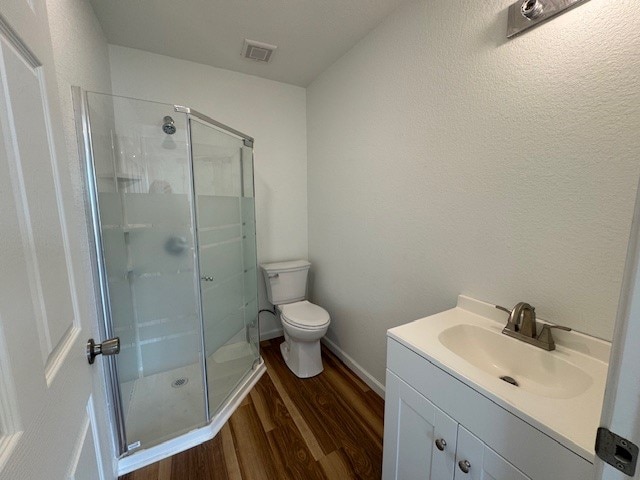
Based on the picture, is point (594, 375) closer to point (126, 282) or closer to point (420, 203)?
point (420, 203)

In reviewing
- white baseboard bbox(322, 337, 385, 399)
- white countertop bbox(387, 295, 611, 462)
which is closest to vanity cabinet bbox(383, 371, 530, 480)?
white countertop bbox(387, 295, 611, 462)

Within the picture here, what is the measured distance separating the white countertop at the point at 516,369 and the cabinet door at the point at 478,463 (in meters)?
0.15

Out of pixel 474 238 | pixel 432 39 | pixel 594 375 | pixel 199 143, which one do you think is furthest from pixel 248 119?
pixel 594 375

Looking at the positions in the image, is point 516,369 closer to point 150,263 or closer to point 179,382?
point 179,382

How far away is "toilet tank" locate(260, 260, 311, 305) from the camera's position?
93.1 inches

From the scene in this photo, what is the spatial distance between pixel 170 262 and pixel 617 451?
7.05ft

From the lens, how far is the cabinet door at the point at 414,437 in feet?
2.93

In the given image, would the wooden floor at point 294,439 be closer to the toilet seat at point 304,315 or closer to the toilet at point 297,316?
the toilet at point 297,316

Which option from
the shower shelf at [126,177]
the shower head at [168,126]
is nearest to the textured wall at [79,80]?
the shower head at [168,126]

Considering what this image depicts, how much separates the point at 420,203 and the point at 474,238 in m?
0.35

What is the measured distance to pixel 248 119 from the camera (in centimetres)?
235

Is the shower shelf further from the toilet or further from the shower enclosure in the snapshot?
the toilet

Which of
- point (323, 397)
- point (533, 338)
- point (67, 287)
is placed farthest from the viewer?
point (323, 397)

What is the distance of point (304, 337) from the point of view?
6.55 feet
